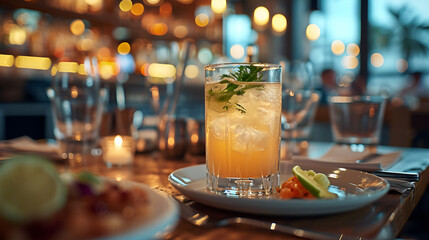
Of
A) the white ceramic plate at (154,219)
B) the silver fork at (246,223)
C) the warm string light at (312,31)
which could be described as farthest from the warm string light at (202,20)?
the white ceramic plate at (154,219)

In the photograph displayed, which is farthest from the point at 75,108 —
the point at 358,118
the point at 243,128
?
the point at 358,118

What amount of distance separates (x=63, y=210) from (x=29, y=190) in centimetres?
4

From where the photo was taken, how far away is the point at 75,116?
4.84 feet

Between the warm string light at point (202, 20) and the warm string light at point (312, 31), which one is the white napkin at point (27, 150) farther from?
the warm string light at point (312, 31)

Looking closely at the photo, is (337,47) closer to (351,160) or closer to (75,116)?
(351,160)

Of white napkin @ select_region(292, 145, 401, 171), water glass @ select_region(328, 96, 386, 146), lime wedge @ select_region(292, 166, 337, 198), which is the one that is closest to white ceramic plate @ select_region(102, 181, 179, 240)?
lime wedge @ select_region(292, 166, 337, 198)

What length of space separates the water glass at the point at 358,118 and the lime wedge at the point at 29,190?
166cm

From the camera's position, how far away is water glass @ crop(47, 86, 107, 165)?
4.78 feet

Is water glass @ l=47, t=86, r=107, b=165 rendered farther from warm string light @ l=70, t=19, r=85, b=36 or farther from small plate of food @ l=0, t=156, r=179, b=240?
warm string light @ l=70, t=19, r=85, b=36

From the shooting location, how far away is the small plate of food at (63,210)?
0.45 m

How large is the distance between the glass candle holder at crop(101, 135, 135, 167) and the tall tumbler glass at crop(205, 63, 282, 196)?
0.59 meters

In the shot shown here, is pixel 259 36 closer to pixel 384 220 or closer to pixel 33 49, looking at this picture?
pixel 33 49

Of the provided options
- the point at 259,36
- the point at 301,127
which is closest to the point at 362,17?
the point at 259,36

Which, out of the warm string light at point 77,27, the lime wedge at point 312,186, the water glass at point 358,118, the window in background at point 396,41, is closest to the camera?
the lime wedge at point 312,186
